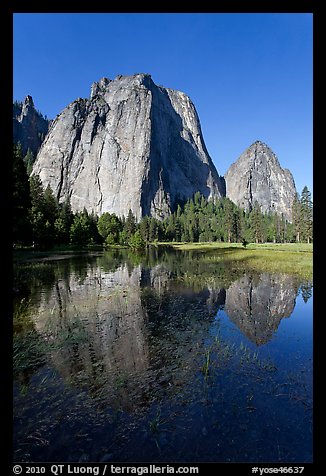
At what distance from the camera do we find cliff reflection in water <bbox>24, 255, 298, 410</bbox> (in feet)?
31.6

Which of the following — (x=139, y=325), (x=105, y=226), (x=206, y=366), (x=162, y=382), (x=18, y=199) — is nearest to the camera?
(x=162, y=382)

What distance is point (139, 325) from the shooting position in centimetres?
1573

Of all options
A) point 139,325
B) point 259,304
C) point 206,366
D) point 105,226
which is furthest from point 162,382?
point 105,226

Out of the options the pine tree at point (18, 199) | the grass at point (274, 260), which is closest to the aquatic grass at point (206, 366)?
the grass at point (274, 260)

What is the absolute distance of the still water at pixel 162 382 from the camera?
6426 millimetres

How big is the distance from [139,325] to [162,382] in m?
6.51

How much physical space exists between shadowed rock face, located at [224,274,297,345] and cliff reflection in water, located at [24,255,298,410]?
64 millimetres

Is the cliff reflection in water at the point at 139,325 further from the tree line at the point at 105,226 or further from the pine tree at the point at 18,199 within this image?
the tree line at the point at 105,226

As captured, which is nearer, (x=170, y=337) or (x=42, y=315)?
(x=170, y=337)

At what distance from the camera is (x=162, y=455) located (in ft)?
20.2

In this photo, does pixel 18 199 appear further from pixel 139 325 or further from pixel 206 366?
pixel 206 366
